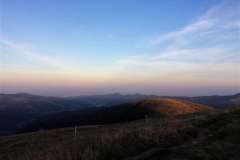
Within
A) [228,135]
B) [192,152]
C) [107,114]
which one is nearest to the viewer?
[192,152]

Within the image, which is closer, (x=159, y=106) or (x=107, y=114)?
(x=159, y=106)

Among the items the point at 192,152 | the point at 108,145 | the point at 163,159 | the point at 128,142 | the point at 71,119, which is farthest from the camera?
the point at 71,119

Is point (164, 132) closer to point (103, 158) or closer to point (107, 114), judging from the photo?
point (103, 158)

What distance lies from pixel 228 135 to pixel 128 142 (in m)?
6.86

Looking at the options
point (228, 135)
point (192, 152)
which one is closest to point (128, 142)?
point (192, 152)

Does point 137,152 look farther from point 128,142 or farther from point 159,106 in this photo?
point 159,106

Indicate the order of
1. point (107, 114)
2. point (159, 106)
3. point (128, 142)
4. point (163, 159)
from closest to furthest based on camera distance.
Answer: point (163, 159)
point (128, 142)
point (159, 106)
point (107, 114)

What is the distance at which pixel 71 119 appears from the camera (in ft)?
524

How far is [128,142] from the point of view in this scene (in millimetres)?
13414

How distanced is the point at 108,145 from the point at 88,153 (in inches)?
71.6

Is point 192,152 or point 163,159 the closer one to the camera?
point 163,159

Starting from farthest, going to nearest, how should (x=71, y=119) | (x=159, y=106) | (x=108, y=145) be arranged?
(x=71, y=119)
(x=159, y=106)
(x=108, y=145)

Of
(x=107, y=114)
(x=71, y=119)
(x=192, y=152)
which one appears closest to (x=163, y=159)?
(x=192, y=152)

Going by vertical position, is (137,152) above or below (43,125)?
above
